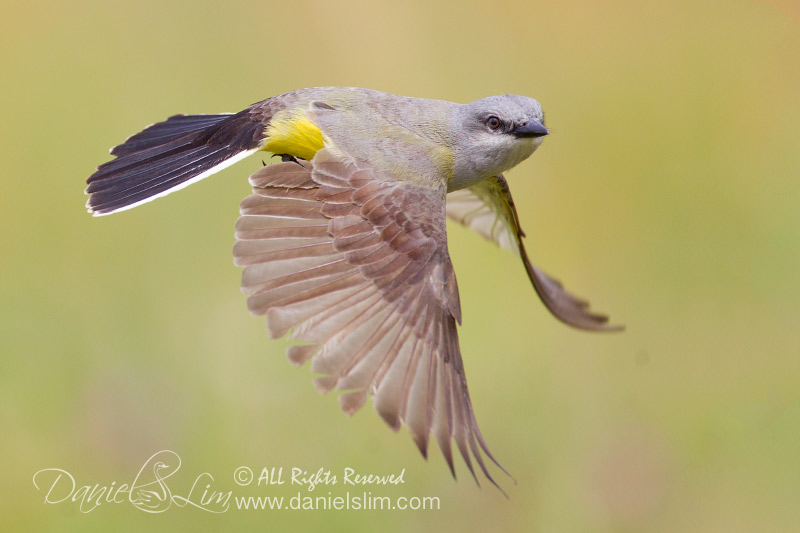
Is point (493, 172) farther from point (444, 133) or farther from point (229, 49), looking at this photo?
point (229, 49)

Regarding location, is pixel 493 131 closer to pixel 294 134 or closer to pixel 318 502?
pixel 294 134

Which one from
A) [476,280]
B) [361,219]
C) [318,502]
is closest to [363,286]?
[361,219]

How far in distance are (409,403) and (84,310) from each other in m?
3.43

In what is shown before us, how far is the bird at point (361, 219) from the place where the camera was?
174 inches

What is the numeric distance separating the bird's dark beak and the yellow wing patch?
1.00 m

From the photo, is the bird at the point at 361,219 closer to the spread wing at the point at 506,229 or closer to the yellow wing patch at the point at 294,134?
the yellow wing patch at the point at 294,134

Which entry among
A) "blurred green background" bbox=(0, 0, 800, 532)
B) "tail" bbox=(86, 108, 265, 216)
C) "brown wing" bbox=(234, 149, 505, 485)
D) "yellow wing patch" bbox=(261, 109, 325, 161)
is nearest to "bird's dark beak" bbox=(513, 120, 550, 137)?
"brown wing" bbox=(234, 149, 505, 485)

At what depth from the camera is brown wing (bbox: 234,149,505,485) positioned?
437cm

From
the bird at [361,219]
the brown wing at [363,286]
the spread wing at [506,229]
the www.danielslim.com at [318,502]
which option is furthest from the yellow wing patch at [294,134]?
the www.danielslim.com at [318,502]

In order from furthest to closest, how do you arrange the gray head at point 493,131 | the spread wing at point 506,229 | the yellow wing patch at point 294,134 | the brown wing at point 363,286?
the spread wing at point 506,229, the gray head at point 493,131, the yellow wing patch at point 294,134, the brown wing at point 363,286

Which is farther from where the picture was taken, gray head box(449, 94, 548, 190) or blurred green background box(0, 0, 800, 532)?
blurred green background box(0, 0, 800, 532)

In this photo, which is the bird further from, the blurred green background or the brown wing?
the blurred green background

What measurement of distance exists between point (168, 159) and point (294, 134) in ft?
2.60

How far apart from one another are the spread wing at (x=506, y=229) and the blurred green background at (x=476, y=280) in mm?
848
